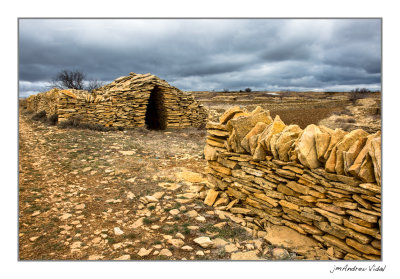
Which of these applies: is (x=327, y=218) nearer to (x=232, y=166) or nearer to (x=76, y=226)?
(x=232, y=166)

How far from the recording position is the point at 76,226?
4.12m

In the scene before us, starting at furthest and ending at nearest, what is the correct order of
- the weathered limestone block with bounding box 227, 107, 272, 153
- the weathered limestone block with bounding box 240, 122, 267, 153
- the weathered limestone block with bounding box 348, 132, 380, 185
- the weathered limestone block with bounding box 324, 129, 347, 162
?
the weathered limestone block with bounding box 227, 107, 272, 153 < the weathered limestone block with bounding box 240, 122, 267, 153 < the weathered limestone block with bounding box 324, 129, 347, 162 < the weathered limestone block with bounding box 348, 132, 380, 185

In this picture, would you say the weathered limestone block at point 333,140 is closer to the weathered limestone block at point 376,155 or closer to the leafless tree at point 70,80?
the weathered limestone block at point 376,155

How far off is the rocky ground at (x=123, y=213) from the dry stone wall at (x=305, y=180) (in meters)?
0.39

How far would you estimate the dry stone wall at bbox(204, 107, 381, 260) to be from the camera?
9.61 feet

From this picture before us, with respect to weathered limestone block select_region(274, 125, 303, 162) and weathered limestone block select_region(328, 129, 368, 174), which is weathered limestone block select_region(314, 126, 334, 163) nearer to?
weathered limestone block select_region(328, 129, 368, 174)

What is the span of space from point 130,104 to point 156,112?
317 centimetres

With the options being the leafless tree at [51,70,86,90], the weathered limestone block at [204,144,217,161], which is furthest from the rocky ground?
the leafless tree at [51,70,86,90]

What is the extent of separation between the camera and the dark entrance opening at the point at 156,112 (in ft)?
52.1

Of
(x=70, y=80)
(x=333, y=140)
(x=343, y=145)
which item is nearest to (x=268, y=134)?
(x=333, y=140)

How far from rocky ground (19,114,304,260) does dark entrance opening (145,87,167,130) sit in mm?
7654

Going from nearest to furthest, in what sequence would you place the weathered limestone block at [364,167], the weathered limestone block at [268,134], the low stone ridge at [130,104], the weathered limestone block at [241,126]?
the weathered limestone block at [364,167]
the weathered limestone block at [268,134]
the weathered limestone block at [241,126]
the low stone ridge at [130,104]

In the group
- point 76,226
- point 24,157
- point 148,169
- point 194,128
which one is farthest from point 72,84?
point 76,226

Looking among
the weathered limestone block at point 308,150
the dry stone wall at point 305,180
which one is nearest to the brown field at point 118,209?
the dry stone wall at point 305,180
